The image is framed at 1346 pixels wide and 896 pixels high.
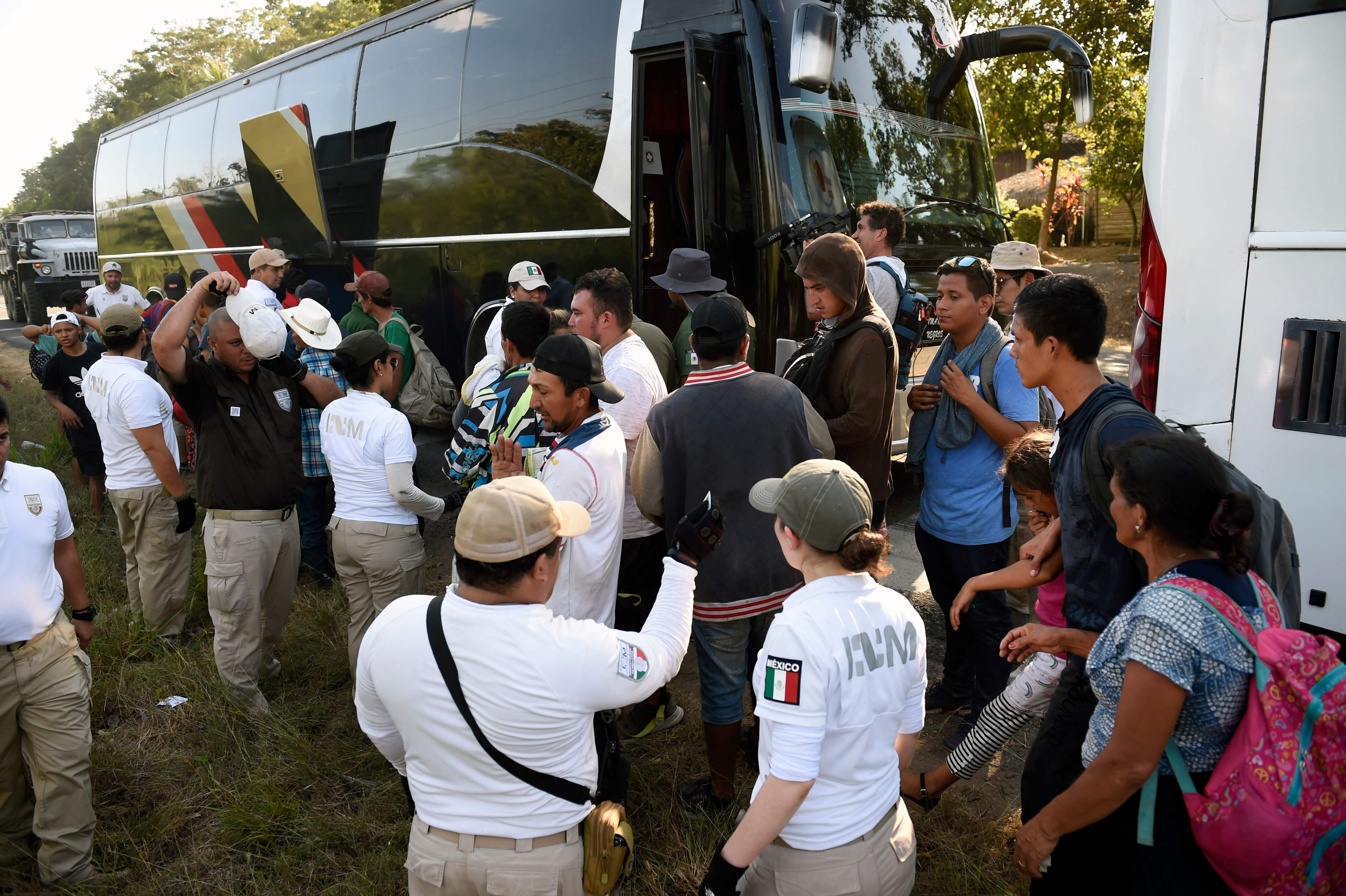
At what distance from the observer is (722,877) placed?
177cm

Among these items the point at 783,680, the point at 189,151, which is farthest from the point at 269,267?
the point at 189,151

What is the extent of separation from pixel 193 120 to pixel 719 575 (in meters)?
11.7

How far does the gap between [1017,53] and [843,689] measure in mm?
5754

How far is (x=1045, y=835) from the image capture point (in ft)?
6.33

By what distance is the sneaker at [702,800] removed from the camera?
3121mm

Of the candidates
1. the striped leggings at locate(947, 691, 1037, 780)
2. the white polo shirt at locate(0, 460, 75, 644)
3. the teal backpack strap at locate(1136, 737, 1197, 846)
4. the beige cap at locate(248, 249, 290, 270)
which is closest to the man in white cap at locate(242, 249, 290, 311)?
the beige cap at locate(248, 249, 290, 270)

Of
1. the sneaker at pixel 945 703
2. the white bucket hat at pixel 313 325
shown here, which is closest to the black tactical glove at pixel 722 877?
the sneaker at pixel 945 703

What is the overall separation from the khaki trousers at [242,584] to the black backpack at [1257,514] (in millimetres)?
Answer: 3576

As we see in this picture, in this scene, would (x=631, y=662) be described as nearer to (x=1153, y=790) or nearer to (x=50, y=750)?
(x=1153, y=790)

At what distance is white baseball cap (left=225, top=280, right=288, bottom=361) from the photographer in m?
3.89

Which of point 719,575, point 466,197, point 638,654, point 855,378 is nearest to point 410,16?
point 466,197

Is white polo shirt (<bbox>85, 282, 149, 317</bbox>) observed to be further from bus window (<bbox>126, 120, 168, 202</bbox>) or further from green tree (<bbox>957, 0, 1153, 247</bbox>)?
green tree (<bbox>957, 0, 1153, 247</bbox>)

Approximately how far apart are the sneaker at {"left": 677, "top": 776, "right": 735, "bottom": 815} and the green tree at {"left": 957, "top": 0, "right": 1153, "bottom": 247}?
11.2m

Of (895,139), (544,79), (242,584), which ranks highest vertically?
(544,79)
